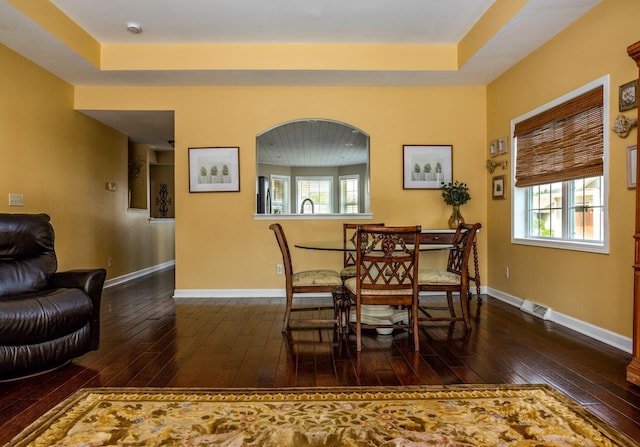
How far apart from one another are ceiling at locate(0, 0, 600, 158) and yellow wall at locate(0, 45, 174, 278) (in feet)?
1.07

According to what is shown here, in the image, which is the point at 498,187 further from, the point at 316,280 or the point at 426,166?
the point at 316,280

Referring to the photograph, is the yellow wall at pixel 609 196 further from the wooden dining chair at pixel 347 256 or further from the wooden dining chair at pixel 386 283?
the wooden dining chair at pixel 347 256

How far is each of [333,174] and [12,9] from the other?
8744 millimetres

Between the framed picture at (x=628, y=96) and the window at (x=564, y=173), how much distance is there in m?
0.13

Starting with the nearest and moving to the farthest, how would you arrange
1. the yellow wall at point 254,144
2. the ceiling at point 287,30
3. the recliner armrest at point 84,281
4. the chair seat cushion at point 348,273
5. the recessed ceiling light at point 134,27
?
the recliner armrest at point 84,281 < the ceiling at point 287,30 < the chair seat cushion at point 348,273 < the recessed ceiling light at point 134,27 < the yellow wall at point 254,144

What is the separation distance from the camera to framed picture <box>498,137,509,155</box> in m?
4.16

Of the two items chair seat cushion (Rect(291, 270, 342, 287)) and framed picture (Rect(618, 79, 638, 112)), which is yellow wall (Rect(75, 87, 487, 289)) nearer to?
chair seat cushion (Rect(291, 270, 342, 287))

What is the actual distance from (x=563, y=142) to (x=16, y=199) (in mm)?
5257

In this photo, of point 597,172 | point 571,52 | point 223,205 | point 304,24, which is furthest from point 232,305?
point 571,52

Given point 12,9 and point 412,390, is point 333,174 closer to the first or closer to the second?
point 12,9

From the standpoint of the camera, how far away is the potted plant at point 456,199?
4398mm

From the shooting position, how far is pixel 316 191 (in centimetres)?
1124

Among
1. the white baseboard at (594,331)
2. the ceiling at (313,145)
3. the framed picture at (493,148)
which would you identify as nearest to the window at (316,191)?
the ceiling at (313,145)

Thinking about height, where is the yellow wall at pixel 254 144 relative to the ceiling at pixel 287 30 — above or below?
below
